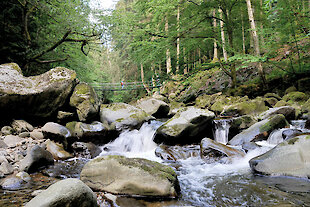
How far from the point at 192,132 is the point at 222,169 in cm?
214

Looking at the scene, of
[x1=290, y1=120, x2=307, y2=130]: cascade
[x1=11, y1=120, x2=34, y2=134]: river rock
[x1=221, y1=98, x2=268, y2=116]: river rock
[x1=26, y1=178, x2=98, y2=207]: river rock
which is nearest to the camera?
[x1=26, y1=178, x2=98, y2=207]: river rock

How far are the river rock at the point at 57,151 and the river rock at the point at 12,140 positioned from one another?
670 mm

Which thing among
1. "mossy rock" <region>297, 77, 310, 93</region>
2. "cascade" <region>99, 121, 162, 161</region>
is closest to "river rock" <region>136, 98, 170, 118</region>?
"cascade" <region>99, 121, 162, 161</region>

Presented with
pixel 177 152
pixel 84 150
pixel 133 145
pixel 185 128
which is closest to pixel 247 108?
pixel 185 128

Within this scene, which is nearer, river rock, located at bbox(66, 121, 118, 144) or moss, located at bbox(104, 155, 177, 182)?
moss, located at bbox(104, 155, 177, 182)

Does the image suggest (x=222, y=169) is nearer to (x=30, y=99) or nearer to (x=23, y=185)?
(x=23, y=185)

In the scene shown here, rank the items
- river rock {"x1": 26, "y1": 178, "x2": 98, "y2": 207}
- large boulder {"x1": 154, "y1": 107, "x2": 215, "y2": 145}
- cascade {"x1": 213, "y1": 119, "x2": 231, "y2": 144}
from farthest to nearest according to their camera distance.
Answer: cascade {"x1": 213, "y1": 119, "x2": 231, "y2": 144}, large boulder {"x1": 154, "y1": 107, "x2": 215, "y2": 145}, river rock {"x1": 26, "y1": 178, "x2": 98, "y2": 207}

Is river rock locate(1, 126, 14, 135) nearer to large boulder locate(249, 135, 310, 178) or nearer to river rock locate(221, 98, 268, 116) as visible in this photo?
large boulder locate(249, 135, 310, 178)

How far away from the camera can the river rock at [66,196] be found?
6.59 feet

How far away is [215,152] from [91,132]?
3743mm

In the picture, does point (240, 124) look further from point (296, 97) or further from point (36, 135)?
point (36, 135)

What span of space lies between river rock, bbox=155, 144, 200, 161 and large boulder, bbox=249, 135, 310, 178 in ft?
5.81

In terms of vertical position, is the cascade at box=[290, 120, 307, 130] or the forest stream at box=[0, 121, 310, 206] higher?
the cascade at box=[290, 120, 307, 130]

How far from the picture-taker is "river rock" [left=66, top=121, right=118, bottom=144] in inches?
229
